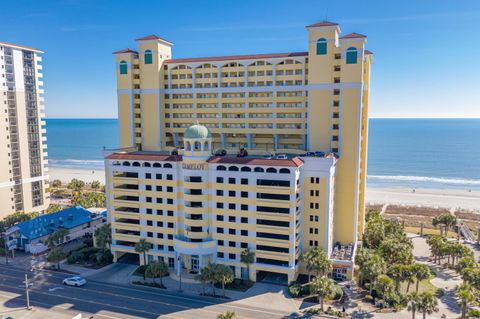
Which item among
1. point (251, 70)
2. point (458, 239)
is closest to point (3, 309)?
point (251, 70)

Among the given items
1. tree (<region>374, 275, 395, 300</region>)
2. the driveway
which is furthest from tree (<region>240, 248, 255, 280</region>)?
the driveway

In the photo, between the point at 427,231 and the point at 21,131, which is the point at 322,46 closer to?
the point at 427,231

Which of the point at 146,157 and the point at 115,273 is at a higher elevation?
the point at 146,157

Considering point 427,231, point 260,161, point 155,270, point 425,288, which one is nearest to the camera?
point 155,270

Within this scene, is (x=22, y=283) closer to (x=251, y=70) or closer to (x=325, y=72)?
(x=251, y=70)

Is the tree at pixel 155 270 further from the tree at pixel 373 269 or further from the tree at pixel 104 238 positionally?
the tree at pixel 373 269

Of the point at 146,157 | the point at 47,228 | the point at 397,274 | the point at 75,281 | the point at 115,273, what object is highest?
the point at 146,157

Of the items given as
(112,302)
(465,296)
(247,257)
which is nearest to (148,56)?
(247,257)
